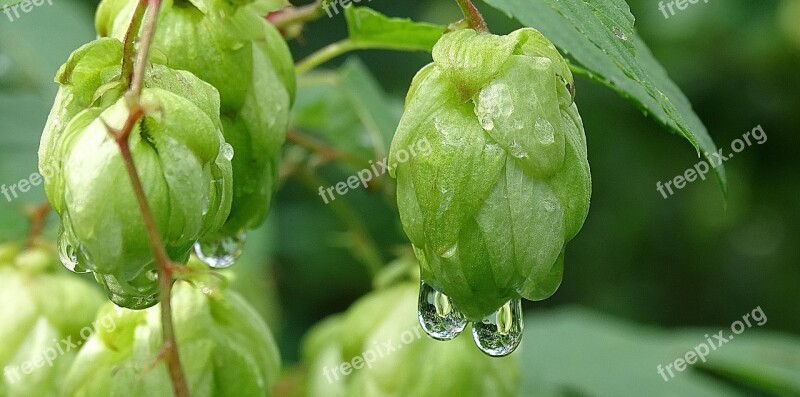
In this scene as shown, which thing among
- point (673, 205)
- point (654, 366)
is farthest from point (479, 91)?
point (673, 205)

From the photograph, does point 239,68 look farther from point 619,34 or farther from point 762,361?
point 762,361

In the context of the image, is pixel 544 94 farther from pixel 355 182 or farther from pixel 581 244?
pixel 581 244

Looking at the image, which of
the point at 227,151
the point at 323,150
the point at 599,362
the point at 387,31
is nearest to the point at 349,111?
the point at 323,150

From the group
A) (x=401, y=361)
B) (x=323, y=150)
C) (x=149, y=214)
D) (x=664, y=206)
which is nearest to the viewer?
(x=149, y=214)

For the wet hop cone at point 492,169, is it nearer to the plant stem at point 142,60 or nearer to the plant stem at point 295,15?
the plant stem at point 142,60

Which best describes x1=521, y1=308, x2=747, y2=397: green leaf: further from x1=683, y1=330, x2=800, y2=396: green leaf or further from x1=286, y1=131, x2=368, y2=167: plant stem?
x1=286, y1=131, x2=368, y2=167: plant stem

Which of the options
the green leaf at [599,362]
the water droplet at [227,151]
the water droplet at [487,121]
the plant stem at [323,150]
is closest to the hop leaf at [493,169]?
the water droplet at [487,121]

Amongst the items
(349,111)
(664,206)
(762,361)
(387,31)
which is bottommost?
(664,206)

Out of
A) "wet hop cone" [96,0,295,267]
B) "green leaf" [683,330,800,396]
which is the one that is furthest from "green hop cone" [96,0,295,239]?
"green leaf" [683,330,800,396]
